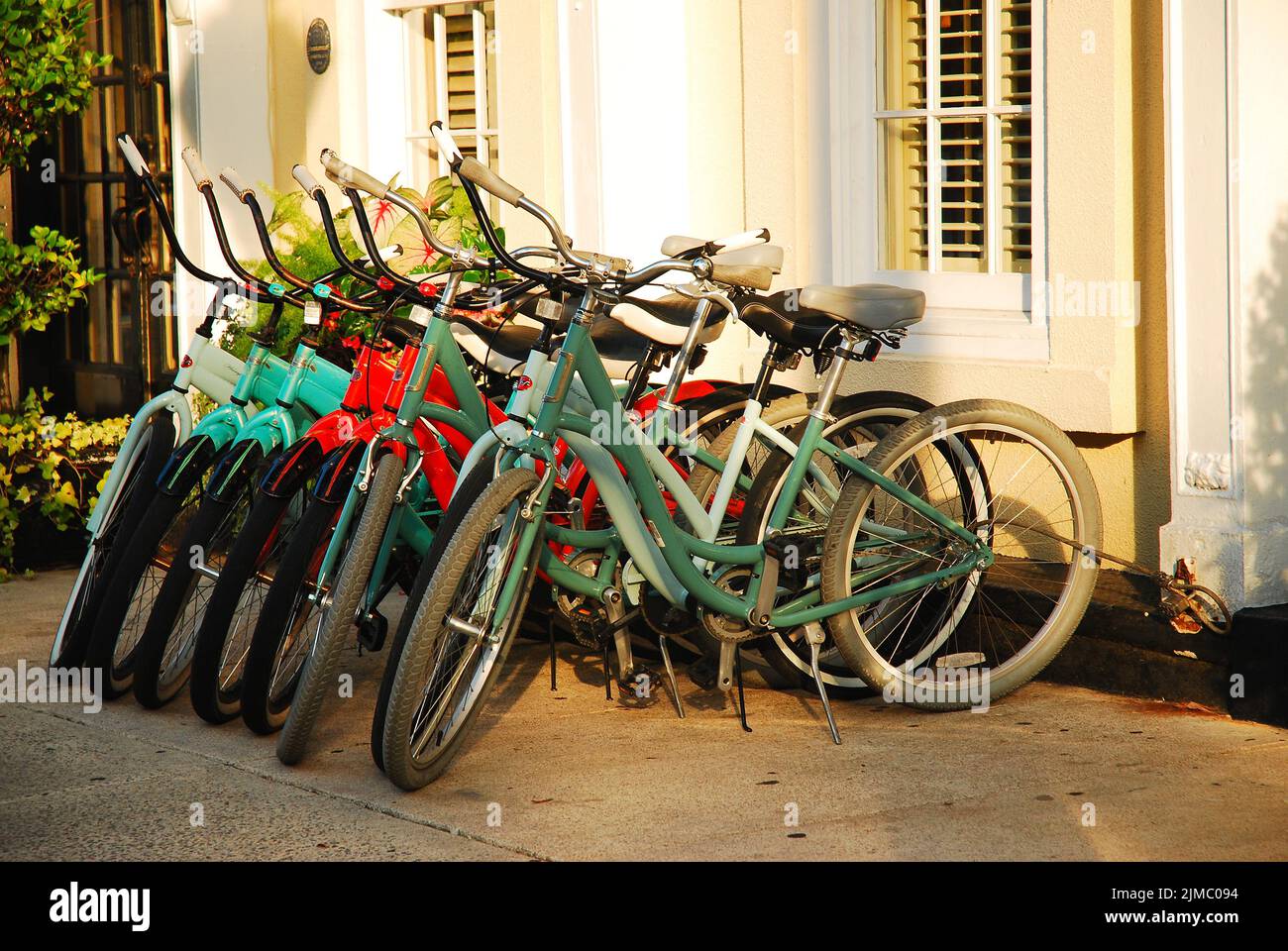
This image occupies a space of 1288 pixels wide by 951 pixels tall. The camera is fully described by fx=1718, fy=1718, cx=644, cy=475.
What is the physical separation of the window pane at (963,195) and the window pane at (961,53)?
83mm

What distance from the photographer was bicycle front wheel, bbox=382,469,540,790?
12.9 ft

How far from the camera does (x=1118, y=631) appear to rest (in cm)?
495

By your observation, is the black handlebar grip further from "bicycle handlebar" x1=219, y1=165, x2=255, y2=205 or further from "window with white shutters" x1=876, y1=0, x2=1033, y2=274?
"window with white shutters" x1=876, y1=0, x2=1033, y2=274

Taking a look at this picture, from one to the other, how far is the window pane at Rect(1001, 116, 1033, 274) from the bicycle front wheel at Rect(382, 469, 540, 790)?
219 cm

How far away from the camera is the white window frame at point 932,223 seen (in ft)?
17.5

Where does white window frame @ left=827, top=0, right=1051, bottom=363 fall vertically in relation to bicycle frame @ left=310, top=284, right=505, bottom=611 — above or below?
above

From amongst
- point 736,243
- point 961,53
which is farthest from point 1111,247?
point 736,243

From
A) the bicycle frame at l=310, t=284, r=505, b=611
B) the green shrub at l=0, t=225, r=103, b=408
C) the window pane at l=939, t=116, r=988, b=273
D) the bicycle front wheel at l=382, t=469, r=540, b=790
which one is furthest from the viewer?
the green shrub at l=0, t=225, r=103, b=408

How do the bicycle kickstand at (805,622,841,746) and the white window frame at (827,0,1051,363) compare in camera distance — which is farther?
the white window frame at (827,0,1051,363)

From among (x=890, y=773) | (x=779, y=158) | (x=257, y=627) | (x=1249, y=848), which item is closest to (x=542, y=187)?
(x=779, y=158)

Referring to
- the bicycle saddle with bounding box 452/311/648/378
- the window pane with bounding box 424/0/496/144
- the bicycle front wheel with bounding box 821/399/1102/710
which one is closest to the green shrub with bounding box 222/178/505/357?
the window pane with bounding box 424/0/496/144

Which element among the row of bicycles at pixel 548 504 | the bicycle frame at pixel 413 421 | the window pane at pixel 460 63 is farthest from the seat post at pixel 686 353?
the window pane at pixel 460 63

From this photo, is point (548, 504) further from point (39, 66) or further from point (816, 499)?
point (39, 66)
